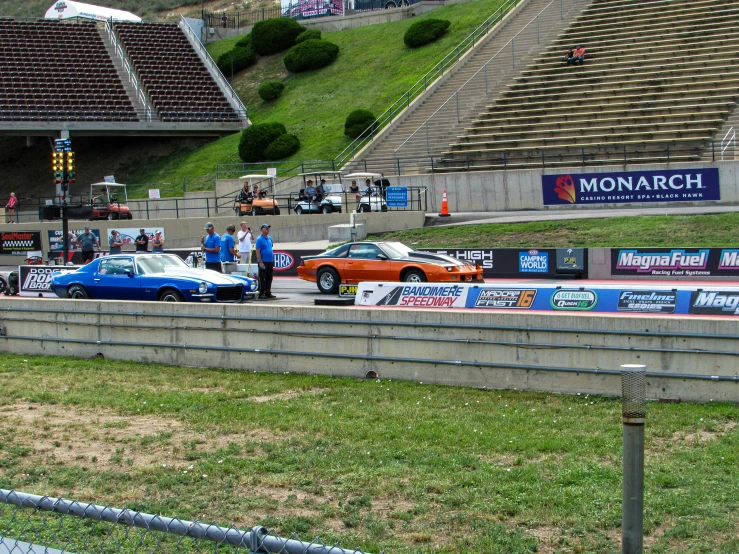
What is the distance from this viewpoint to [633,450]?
4.05 meters

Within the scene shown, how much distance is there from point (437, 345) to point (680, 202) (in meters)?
21.1

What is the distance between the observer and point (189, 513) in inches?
284

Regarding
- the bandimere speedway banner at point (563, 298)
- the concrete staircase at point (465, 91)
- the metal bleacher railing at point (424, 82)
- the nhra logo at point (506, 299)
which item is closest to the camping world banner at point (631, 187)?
the concrete staircase at point (465, 91)

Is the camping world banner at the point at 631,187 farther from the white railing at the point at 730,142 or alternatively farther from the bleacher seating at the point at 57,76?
the bleacher seating at the point at 57,76

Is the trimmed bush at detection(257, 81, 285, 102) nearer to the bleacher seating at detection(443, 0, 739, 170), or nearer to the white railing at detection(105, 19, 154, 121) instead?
the white railing at detection(105, 19, 154, 121)

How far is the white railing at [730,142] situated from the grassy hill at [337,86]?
66.5 ft

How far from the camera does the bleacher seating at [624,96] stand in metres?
35.4

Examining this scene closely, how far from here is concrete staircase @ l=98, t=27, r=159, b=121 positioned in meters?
52.7

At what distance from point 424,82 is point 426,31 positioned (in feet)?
24.2

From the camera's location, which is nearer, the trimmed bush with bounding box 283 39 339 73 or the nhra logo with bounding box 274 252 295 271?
the nhra logo with bounding box 274 252 295 271

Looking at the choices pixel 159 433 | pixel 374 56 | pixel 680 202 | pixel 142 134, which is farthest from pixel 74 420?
pixel 374 56

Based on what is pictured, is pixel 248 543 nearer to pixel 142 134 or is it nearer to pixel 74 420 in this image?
pixel 74 420

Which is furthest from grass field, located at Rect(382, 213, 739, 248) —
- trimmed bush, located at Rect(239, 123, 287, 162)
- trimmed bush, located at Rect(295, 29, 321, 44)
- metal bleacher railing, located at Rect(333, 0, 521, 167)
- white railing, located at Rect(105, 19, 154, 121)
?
trimmed bush, located at Rect(295, 29, 321, 44)

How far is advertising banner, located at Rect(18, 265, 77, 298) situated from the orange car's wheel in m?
6.27
